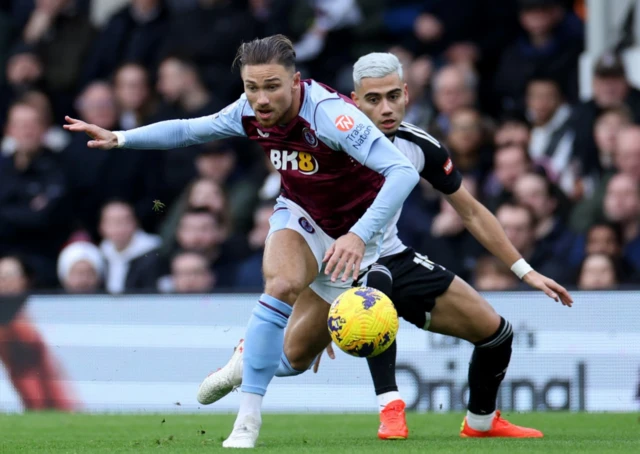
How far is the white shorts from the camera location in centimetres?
687

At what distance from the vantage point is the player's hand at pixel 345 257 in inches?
234

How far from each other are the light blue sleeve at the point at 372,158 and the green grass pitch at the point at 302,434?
1.14 m

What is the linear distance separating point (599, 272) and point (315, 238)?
160 inches

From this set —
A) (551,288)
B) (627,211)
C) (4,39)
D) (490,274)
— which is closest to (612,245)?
(627,211)

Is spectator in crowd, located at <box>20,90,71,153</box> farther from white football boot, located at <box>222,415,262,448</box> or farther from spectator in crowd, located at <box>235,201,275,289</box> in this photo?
white football boot, located at <box>222,415,262,448</box>

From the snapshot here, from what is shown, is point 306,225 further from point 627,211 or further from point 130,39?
point 130,39

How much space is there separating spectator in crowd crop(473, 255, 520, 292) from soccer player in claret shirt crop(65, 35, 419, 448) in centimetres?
369

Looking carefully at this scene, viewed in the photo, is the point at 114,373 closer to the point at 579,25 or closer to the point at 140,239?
the point at 140,239

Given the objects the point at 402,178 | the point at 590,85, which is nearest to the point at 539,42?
the point at 590,85

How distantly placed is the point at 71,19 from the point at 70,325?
4860 millimetres

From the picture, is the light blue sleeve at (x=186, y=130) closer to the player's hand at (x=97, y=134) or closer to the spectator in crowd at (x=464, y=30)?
the player's hand at (x=97, y=134)

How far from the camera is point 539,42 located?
40.2 ft

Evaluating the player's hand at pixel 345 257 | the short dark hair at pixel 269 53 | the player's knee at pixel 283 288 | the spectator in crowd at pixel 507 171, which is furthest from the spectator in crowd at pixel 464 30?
the player's hand at pixel 345 257

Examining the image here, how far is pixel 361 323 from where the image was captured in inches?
245
